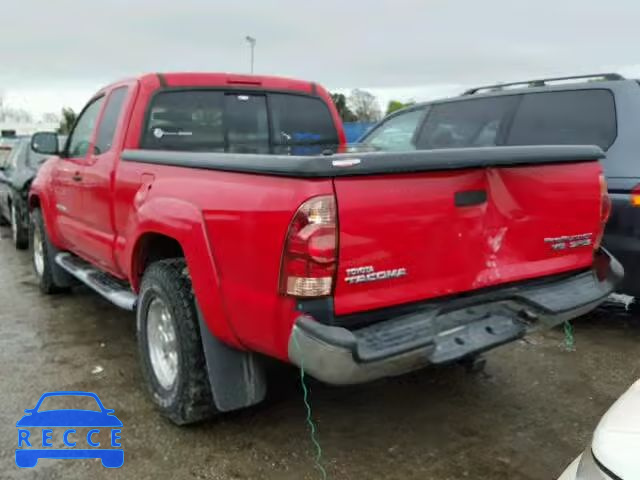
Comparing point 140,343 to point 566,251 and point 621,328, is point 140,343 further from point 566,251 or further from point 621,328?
point 621,328

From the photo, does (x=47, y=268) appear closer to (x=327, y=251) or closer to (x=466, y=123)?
(x=466, y=123)

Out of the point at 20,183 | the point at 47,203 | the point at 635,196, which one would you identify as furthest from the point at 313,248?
the point at 20,183

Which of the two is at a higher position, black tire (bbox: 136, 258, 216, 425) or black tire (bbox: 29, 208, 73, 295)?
black tire (bbox: 136, 258, 216, 425)

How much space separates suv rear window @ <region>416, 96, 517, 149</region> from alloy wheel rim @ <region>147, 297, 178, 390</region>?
11.7 feet

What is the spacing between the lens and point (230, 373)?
10.4 feet

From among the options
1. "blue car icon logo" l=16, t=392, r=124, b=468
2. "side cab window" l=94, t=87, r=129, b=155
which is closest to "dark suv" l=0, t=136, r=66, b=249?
"side cab window" l=94, t=87, r=129, b=155

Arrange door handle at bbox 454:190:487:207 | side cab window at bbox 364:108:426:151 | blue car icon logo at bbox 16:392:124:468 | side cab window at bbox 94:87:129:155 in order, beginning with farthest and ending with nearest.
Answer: side cab window at bbox 364:108:426:151, side cab window at bbox 94:87:129:155, blue car icon logo at bbox 16:392:124:468, door handle at bbox 454:190:487:207

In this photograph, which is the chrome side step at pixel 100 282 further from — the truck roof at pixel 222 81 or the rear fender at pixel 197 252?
the truck roof at pixel 222 81

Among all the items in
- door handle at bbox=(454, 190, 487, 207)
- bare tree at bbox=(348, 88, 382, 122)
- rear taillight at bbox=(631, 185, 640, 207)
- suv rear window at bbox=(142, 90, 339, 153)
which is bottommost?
bare tree at bbox=(348, 88, 382, 122)

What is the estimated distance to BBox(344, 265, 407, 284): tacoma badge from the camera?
256 centimetres

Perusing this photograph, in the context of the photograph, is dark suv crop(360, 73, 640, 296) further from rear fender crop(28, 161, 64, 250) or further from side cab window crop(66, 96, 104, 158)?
rear fender crop(28, 161, 64, 250)

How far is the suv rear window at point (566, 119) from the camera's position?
498 cm

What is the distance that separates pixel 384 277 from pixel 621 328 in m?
3.48

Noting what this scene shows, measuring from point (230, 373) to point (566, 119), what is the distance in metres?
3.71
